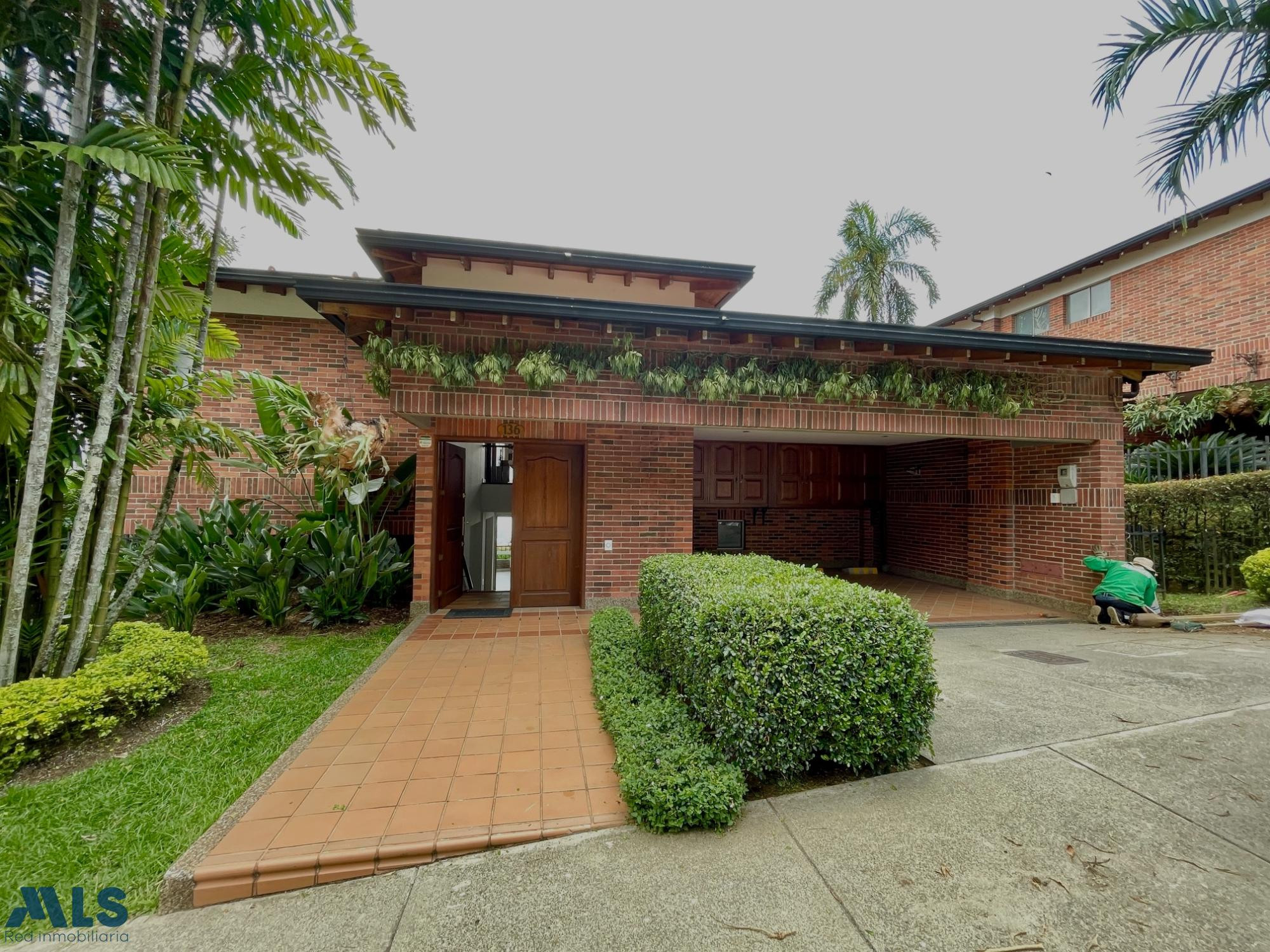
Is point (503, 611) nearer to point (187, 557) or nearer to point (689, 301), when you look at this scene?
point (187, 557)

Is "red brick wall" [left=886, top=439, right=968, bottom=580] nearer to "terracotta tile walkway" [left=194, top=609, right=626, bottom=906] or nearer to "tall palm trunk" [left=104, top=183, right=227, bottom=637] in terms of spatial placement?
"terracotta tile walkway" [left=194, top=609, right=626, bottom=906]

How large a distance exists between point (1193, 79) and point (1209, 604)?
6.76 metres

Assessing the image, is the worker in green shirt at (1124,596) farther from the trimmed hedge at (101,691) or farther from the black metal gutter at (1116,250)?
the trimmed hedge at (101,691)

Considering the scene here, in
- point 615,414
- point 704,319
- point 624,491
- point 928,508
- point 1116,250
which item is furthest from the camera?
point 1116,250

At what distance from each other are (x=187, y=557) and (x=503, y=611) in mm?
3703

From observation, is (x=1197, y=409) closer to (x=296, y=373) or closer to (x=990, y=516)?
(x=990, y=516)

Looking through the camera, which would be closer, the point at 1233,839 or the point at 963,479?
the point at 1233,839

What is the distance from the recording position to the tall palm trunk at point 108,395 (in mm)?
3053

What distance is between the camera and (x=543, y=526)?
6.61m

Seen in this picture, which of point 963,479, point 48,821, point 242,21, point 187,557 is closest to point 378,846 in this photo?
point 48,821

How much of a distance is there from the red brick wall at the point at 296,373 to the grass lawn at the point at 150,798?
3765 mm

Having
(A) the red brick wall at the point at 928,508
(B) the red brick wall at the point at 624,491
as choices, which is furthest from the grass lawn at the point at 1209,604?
(B) the red brick wall at the point at 624,491

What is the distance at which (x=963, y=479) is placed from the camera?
8.34 meters

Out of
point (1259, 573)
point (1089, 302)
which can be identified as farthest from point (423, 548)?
Result: point (1089, 302)
